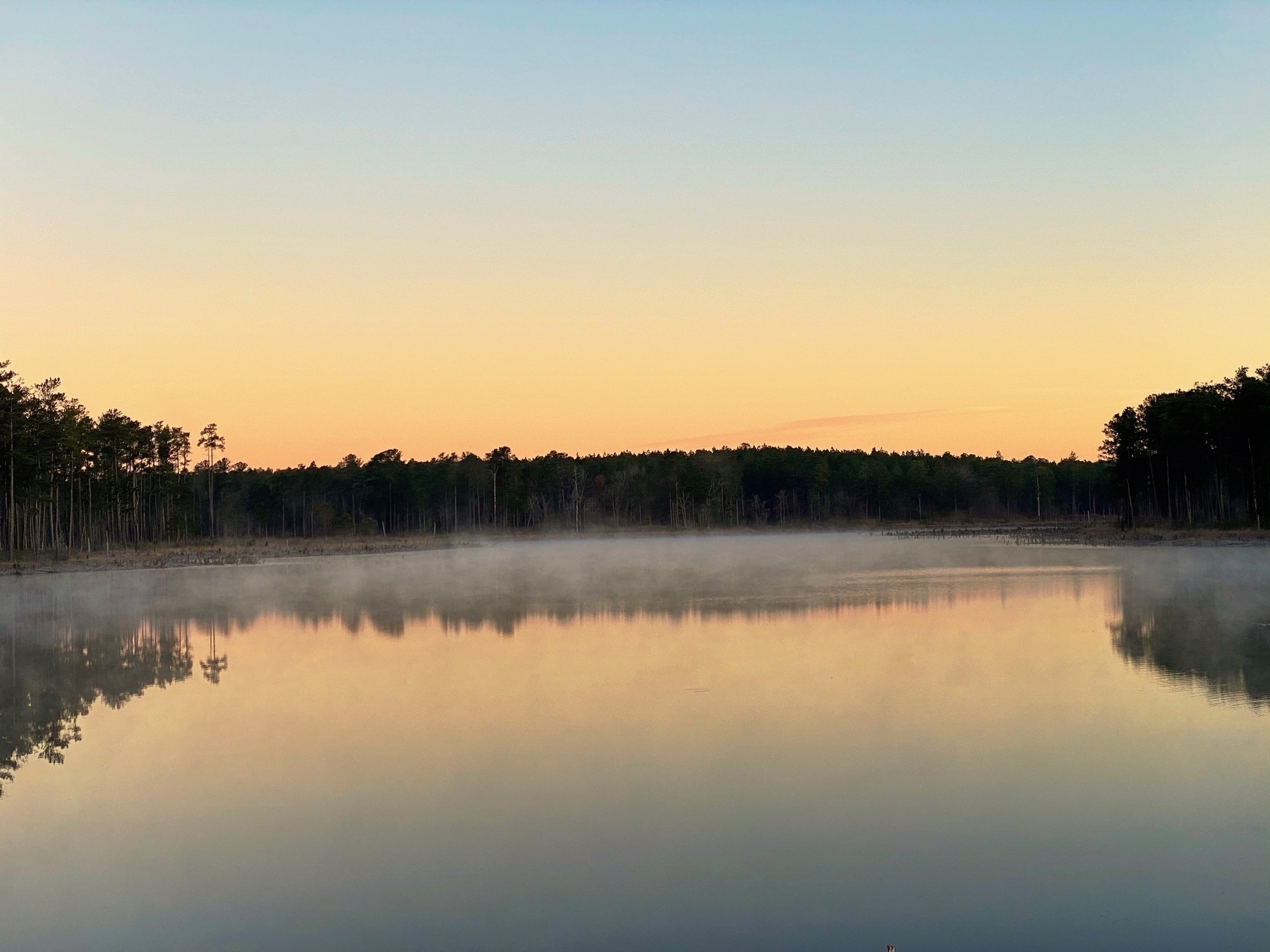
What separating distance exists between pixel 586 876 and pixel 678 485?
136m

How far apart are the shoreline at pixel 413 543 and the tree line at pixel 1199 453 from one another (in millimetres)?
4377

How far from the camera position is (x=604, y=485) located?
153375 millimetres

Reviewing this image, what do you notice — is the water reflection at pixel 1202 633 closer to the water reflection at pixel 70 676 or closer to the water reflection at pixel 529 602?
the water reflection at pixel 529 602

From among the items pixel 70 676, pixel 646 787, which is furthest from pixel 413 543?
pixel 646 787

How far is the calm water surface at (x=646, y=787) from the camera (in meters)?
6.77

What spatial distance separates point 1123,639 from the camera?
19516 millimetres

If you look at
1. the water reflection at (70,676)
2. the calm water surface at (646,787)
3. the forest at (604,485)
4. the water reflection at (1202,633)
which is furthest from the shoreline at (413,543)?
the calm water surface at (646,787)

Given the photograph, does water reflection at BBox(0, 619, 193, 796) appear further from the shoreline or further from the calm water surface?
the shoreline

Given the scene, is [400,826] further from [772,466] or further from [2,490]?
[772,466]

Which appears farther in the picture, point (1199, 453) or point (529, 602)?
point (1199, 453)

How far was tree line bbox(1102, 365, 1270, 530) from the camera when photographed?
226ft

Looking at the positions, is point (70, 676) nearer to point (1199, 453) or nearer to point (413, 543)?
point (413, 543)

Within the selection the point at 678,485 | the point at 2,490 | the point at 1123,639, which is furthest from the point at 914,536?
the point at 1123,639

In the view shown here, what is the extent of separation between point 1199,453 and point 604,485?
86.9m
